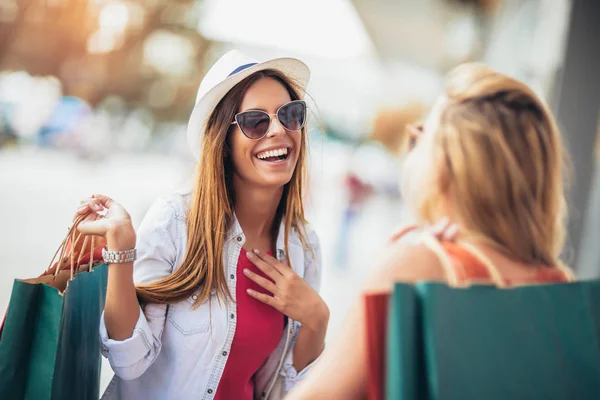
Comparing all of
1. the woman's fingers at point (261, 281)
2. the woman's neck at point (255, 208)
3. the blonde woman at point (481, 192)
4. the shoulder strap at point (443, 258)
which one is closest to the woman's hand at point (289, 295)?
the woman's fingers at point (261, 281)

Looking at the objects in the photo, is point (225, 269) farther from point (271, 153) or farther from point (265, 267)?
point (271, 153)

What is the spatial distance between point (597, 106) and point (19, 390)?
3.26m

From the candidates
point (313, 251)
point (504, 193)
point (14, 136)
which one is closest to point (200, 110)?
point (313, 251)

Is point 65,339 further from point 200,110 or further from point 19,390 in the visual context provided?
point 200,110

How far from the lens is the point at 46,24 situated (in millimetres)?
11898

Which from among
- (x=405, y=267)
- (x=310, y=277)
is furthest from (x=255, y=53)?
(x=405, y=267)

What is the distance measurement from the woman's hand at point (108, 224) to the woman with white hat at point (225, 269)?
0.02 meters

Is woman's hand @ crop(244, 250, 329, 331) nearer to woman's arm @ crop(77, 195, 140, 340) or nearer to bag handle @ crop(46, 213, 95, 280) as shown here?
woman's arm @ crop(77, 195, 140, 340)

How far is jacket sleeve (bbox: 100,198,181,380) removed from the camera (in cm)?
145

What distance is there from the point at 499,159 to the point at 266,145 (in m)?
0.70

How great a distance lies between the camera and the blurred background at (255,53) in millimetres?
3729

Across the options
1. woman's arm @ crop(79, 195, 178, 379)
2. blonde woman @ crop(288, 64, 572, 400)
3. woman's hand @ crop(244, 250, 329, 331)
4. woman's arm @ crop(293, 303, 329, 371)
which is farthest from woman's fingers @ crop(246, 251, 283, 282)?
blonde woman @ crop(288, 64, 572, 400)

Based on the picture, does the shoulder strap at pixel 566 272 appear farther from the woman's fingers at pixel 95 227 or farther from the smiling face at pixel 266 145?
the woman's fingers at pixel 95 227

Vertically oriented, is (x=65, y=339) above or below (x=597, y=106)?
below
